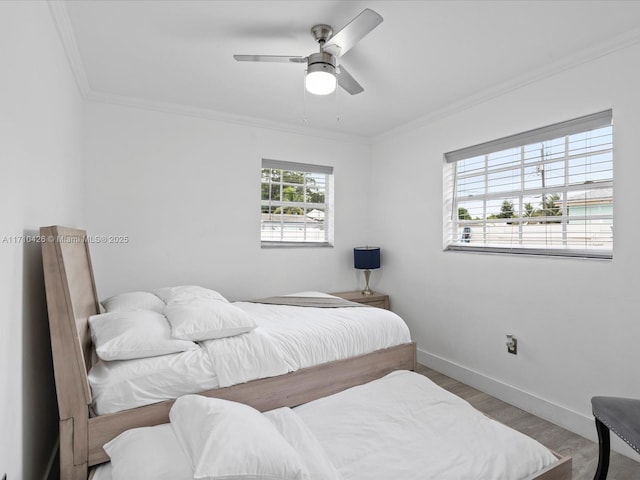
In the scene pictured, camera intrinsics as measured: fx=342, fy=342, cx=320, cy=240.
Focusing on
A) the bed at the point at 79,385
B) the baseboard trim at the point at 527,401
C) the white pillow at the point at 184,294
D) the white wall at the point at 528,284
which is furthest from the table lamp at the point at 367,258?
the bed at the point at 79,385

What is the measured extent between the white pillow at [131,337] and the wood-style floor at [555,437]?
2.42 metres

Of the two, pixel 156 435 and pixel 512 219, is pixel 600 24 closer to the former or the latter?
pixel 512 219

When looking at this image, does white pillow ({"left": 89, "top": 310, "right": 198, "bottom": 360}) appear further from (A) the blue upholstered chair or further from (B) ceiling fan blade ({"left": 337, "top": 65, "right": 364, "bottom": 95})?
(A) the blue upholstered chair

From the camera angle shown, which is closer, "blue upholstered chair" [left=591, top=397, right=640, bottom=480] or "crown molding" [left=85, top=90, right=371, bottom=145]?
"blue upholstered chair" [left=591, top=397, right=640, bottom=480]

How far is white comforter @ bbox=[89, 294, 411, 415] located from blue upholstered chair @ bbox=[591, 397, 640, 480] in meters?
1.25

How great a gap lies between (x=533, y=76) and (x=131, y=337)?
10.9 feet

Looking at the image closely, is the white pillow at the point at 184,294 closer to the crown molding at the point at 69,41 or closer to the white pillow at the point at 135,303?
the white pillow at the point at 135,303

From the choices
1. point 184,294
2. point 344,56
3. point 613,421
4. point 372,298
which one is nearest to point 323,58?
point 344,56

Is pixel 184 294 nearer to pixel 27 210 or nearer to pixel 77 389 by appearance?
pixel 77 389

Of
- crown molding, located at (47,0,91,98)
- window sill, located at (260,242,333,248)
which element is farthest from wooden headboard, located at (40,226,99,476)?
window sill, located at (260,242,333,248)

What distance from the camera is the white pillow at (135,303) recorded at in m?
2.42

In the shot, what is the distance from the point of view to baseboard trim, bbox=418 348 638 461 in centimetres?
239

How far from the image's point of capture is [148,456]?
4.33 ft

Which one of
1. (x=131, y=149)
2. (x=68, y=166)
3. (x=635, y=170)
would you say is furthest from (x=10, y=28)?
(x=635, y=170)
